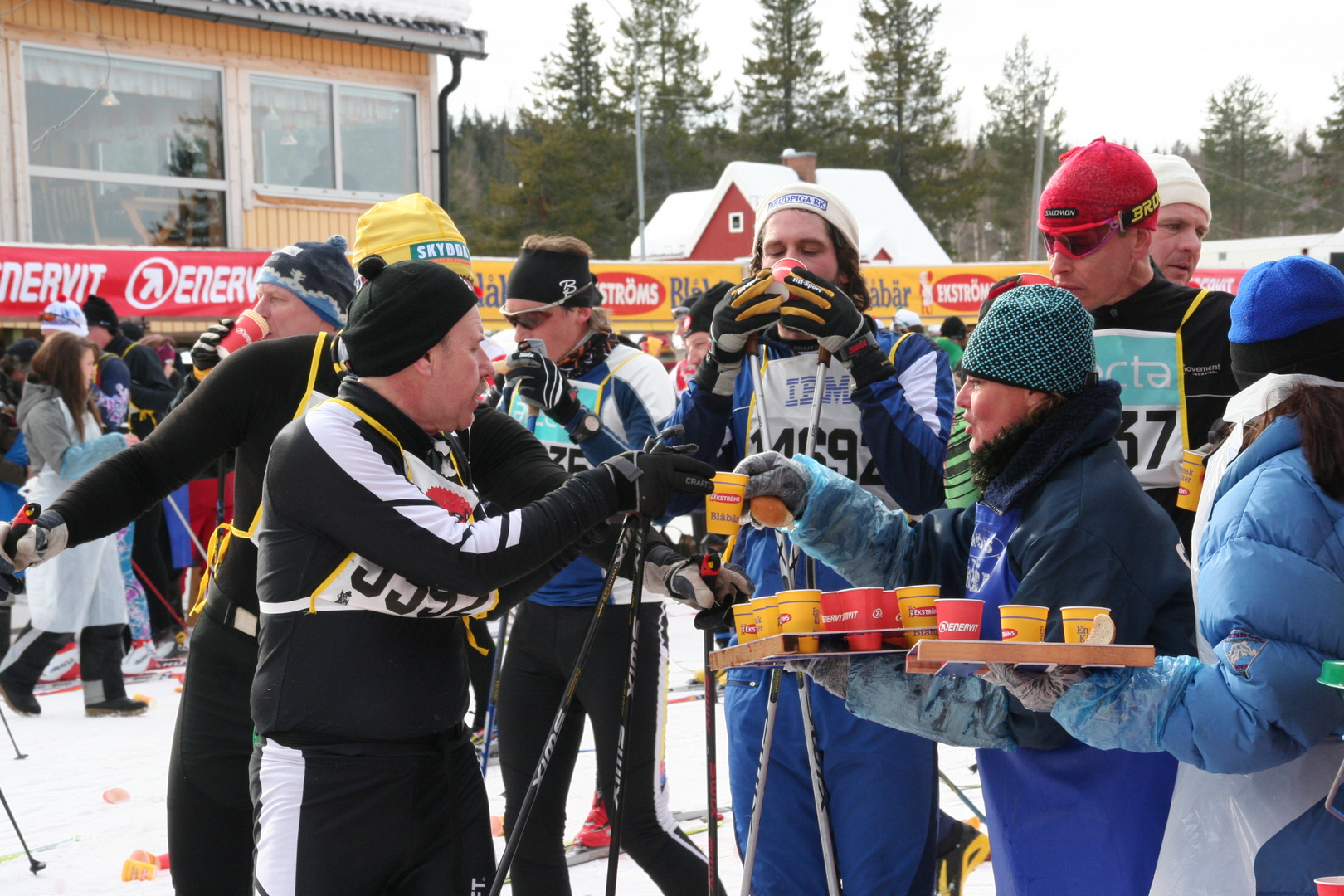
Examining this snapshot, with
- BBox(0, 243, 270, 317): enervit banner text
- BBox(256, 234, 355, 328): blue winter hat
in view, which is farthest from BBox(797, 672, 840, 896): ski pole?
BBox(0, 243, 270, 317): enervit banner text

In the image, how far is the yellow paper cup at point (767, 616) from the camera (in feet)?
6.46

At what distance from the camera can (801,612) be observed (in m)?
1.94

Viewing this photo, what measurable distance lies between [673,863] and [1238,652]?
2.00 metres

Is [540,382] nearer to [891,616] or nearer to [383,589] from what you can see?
[383,589]

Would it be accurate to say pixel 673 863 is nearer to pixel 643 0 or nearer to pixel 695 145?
pixel 695 145

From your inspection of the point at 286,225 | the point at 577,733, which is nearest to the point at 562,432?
the point at 577,733

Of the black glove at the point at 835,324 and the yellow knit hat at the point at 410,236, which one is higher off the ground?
the yellow knit hat at the point at 410,236

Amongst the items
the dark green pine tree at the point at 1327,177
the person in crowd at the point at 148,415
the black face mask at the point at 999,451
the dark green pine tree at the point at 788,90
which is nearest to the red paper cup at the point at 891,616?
the black face mask at the point at 999,451

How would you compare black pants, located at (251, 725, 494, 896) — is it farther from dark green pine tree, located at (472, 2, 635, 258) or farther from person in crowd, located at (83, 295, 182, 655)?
dark green pine tree, located at (472, 2, 635, 258)

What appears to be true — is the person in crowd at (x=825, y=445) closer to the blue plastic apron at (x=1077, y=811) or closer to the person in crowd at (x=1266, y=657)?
the blue plastic apron at (x=1077, y=811)

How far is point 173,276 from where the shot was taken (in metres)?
12.1

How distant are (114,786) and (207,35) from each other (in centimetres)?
1049

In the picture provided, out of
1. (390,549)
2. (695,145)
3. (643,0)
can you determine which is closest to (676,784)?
(390,549)

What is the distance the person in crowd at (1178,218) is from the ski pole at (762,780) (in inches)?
83.1
